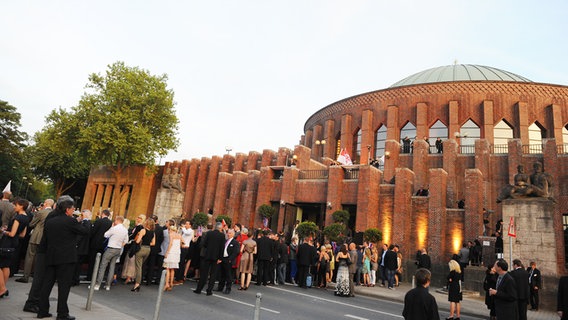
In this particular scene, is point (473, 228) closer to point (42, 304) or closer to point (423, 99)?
point (423, 99)

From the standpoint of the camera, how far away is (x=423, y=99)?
108ft

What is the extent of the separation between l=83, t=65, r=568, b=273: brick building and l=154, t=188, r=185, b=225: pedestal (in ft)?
3.16

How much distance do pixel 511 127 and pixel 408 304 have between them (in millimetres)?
31771

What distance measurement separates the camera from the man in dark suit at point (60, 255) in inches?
219

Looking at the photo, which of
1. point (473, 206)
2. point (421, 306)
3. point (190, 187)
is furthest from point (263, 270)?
point (190, 187)

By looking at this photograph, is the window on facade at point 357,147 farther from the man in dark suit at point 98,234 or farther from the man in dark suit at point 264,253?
→ the man in dark suit at point 98,234

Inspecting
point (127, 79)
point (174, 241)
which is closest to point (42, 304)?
point (174, 241)

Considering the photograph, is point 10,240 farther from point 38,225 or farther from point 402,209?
point 402,209

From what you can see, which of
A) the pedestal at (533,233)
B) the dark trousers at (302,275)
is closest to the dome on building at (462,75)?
the pedestal at (533,233)

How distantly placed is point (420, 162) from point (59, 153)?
119 ft

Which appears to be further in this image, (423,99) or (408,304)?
(423,99)

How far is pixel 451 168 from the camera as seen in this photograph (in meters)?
25.1

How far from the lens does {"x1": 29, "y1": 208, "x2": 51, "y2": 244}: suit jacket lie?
773 cm

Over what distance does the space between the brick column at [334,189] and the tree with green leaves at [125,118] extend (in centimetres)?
1796
